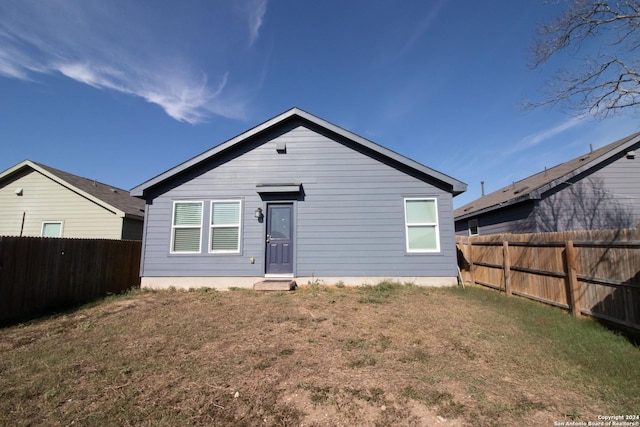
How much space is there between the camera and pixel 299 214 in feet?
32.3

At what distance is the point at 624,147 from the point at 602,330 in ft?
34.3

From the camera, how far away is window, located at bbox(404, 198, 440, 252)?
9.56 metres

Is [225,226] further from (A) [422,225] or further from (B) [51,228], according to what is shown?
(B) [51,228]

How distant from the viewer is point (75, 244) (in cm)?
848

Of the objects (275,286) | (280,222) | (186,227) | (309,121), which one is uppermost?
(309,121)

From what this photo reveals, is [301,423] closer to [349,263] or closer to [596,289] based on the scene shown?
[596,289]

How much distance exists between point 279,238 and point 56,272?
236 inches

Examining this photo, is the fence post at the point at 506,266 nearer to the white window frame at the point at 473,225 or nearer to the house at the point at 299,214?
the house at the point at 299,214

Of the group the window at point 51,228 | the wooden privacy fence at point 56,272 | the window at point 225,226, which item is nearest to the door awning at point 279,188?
the window at point 225,226

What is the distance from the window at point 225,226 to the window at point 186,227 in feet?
1.55

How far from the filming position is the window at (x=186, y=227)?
985cm

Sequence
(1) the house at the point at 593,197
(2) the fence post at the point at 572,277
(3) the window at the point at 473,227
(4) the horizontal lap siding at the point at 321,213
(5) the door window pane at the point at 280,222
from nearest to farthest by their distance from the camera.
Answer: (2) the fence post at the point at 572,277 → (4) the horizontal lap siding at the point at 321,213 → (5) the door window pane at the point at 280,222 → (1) the house at the point at 593,197 → (3) the window at the point at 473,227

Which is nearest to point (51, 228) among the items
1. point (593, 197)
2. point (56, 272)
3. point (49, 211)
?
point (49, 211)

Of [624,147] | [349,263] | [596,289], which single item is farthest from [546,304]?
[624,147]
